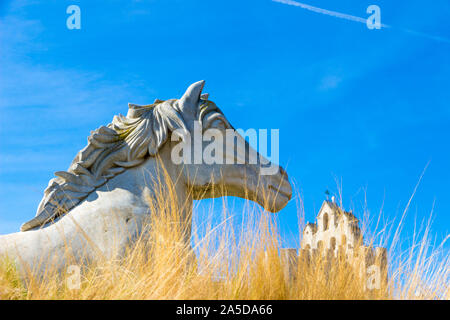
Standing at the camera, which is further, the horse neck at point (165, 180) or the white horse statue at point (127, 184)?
the horse neck at point (165, 180)

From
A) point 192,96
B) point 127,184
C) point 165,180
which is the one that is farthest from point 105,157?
point 192,96

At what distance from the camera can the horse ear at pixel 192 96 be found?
351cm

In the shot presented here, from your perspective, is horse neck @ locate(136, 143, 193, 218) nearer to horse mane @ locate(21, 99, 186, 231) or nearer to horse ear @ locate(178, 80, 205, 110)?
horse mane @ locate(21, 99, 186, 231)

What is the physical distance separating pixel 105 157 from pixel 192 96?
0.83m

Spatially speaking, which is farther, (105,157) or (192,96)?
(192,96)

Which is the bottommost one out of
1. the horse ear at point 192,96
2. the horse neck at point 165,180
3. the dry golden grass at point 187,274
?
the dry golden grass at point 187,274

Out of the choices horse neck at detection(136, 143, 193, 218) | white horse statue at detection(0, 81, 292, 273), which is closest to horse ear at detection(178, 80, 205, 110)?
white horse statue at detection(0, 81, 292, 273)

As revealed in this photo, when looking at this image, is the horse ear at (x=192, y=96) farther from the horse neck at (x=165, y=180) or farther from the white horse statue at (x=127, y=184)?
the horse neck at (x=165, y=180)

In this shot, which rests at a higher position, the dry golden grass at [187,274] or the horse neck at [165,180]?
the horse neck at [165,180]

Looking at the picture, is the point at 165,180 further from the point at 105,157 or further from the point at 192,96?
the point at 192,96

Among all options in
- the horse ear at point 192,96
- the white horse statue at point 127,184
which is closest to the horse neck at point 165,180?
the white horse statue at point 127,184

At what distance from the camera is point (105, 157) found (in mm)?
3385
